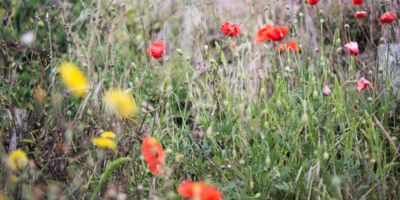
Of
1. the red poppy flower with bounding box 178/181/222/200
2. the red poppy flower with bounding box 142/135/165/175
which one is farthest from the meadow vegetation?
the red poppy flower with bounding box 178/181/222/200

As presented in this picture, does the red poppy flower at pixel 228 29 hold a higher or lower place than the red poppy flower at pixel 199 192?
higher

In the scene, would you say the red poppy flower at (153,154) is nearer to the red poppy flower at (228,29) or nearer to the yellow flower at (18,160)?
the yellow flower at (18,160)

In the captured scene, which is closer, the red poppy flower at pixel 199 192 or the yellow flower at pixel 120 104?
the red poppy flower at pixel 199 192

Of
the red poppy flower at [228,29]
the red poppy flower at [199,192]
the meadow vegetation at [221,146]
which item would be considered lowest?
the meadow vegetation at [221,146]

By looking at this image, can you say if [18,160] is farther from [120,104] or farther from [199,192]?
[199,192]

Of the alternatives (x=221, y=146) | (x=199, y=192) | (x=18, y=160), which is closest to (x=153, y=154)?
(x=199, y=192)

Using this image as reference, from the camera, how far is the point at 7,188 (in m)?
2.10

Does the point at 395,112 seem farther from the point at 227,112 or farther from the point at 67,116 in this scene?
the point at 67,116

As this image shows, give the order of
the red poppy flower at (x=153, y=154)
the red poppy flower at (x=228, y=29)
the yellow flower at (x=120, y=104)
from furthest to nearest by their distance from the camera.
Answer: the red poppy flower at (x=228, y=29)
the yellow flower at (x=120, y=104)
the red poppy flower at (x=153, y=154)

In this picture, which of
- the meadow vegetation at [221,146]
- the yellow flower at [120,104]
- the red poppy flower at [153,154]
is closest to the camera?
the red poppy flower at [153,154]

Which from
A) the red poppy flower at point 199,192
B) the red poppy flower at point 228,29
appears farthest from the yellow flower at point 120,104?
the red poppy flower at point 199,192

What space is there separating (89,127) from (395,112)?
1.36 meters

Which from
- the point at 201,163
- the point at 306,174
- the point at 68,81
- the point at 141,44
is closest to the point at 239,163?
the point at 201,163

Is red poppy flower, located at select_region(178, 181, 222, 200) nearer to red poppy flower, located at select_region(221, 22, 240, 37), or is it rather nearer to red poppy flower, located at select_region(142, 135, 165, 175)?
red poppy flower, located at select_region(142, 135, 165, 175)
